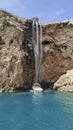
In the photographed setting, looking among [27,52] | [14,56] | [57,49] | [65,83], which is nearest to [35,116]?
[14,56]

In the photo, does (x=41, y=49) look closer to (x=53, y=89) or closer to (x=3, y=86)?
(x=53, y=89)

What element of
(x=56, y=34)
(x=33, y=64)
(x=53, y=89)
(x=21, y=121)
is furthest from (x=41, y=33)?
(x=21, y=121)

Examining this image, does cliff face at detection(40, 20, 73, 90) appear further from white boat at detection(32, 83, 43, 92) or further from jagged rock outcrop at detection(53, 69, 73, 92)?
white boat at detection(32, 83, 43, 92)

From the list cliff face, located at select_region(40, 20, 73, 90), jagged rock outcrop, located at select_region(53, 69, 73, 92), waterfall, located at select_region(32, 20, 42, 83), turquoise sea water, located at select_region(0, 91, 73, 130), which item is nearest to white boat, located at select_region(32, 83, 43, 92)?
waterfall, located at select_region(32, 20, 42, 83)

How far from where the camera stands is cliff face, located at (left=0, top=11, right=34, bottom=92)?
45.3 m

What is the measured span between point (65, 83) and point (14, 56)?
994 centimetres

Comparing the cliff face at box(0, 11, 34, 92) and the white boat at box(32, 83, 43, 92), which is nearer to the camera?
the cliff face at box(0, 11, 34, 92)

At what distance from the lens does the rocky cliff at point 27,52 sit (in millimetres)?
45844

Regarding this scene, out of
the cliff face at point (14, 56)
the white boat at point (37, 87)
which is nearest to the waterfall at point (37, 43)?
the cliff face at point (14, 56)

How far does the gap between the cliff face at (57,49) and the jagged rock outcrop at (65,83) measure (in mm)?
3302

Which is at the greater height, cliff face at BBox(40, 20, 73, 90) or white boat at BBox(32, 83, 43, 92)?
cliff face at BBox(40, 20, 73, 90)

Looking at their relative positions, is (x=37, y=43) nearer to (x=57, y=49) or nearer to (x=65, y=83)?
(x=57, y=49)

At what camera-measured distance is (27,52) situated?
49531 millimetres

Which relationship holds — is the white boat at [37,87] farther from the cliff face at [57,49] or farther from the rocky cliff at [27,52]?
the cliff face at [57,49]
